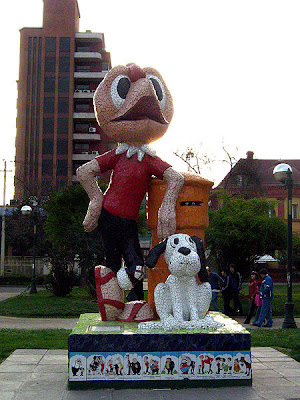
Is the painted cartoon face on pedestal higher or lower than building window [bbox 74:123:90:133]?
lower

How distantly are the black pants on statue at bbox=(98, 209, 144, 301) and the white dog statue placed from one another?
1.69ft

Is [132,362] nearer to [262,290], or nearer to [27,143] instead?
[262,290]

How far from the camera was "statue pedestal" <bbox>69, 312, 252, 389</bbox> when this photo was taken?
5242 millimetres

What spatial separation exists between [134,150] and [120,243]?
1.27 m

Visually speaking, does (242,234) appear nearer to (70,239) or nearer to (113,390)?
(70,239)

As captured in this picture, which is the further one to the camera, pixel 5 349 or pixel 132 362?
pixel 5 349

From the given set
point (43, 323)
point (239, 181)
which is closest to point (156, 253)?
point (43, 323)

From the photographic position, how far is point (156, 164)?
21.9 feet

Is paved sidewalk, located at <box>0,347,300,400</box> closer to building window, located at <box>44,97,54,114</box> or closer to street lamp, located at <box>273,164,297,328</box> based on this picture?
street lamp, located at <box>273,164,297,328</box>

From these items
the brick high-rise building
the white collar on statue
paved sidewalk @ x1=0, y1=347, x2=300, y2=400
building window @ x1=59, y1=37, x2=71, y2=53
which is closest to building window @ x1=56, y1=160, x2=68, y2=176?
the brick high-rise building

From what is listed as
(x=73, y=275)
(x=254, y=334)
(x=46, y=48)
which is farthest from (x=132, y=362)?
(x=46, y=48)

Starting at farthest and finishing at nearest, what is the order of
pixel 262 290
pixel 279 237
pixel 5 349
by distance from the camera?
→ pixel 279 237, pixel 262 290, pixel 5 349

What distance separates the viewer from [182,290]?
5840 mm

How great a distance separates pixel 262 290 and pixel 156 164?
5213 mm
